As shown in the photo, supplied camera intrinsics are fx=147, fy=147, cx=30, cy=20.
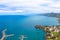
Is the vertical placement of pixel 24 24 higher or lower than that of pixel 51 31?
higher

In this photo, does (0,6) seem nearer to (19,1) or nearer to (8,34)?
(19,1)

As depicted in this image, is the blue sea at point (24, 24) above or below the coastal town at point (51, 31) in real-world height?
above

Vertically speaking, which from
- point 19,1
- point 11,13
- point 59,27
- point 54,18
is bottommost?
point 59,27

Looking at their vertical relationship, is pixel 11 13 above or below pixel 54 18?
above

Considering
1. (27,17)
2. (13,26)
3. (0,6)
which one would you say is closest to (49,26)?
(27,17)

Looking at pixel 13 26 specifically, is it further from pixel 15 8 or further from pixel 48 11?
pixel 48 11

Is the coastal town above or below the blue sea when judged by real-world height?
below
